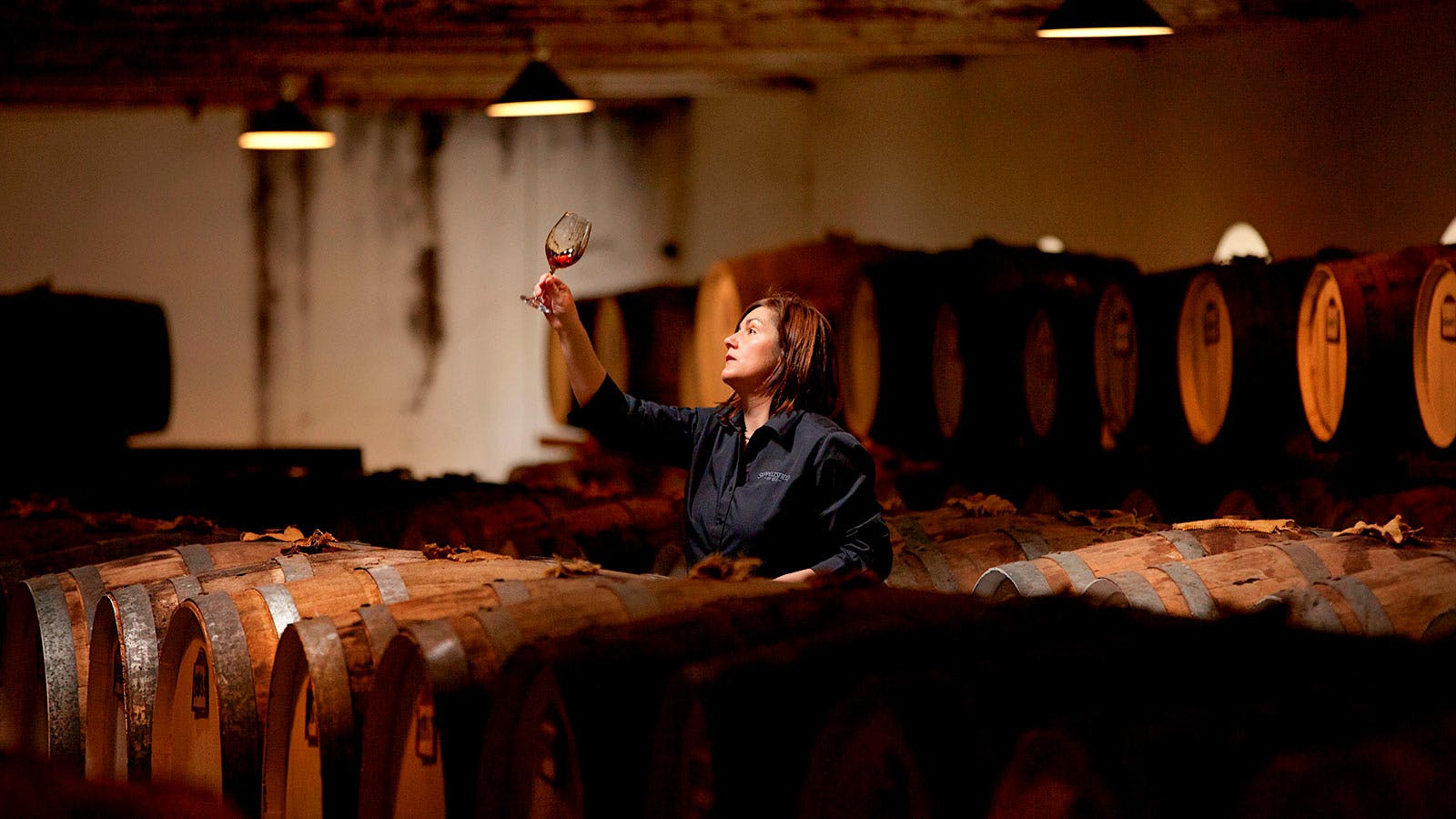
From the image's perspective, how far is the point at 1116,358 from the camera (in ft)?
17.2

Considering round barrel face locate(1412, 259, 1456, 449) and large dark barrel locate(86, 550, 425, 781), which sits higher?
round barrel face locate(1412, 259, 1456, 449)

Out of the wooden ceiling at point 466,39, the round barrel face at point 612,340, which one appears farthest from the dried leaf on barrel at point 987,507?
the round barrel face at point 612,340

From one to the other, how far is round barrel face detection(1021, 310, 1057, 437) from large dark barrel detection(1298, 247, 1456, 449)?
43.6 inches

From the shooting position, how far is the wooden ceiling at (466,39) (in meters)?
6.32

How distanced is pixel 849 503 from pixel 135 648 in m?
1.49

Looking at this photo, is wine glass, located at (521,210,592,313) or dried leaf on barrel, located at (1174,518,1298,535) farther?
dried leaf on barrel, located at (1174,518,1298,535)

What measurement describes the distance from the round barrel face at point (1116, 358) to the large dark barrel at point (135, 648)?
2.80 metres

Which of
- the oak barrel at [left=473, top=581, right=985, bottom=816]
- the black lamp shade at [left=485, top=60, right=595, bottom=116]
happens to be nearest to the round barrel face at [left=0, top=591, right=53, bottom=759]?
the oak barrel at [left=473, top=581, right=985, bottom=816]

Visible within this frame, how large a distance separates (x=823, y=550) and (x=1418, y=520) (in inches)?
70.9

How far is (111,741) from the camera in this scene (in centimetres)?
313

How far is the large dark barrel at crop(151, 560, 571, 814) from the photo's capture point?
2666 millimetres

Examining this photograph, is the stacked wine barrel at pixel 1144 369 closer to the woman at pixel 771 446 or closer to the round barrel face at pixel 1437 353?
the round barrel face at pixel 1437 353

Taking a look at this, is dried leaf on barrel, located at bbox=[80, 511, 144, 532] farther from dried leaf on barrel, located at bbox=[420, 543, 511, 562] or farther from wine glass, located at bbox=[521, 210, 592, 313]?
wine glass, located at bbox=[521, 210, 592, 313]

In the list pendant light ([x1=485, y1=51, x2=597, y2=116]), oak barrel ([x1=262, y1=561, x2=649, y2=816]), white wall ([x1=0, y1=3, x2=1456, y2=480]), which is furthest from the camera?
white wall ([x1=0, y1=3, x2=1456, y2=480])
